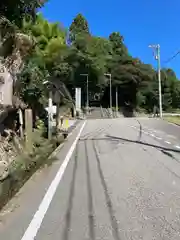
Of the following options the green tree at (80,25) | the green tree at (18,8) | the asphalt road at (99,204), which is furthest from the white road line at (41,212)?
the green tree at (80,25)

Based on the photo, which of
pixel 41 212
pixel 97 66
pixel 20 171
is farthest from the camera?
pixel 97 66

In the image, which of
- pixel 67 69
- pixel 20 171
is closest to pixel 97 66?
pixel 67 69

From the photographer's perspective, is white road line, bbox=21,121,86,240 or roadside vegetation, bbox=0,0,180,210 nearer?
white road line, bbox=21,121,86,240

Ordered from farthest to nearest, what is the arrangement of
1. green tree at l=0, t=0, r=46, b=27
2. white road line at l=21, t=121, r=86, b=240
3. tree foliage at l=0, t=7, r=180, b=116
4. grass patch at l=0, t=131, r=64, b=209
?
tree foliage at l=0, t=7, r=180, b=116, green tree at l=0, t=0, r=46, b=27, grass patch at l=0, t=131, r=64, b=209, white road line at l=21, t=121, r=86, b=240

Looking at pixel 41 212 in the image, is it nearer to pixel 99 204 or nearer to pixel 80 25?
pixel 99 204

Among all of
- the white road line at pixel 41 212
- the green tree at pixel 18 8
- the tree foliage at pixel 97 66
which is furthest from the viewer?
the tree foliage at pixel 97 66

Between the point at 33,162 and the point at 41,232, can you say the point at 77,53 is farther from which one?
the point at 41,232

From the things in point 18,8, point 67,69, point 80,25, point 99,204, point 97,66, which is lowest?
point 99,204

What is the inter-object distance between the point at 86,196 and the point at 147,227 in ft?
8.35

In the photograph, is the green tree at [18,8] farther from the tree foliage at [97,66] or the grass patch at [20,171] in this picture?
the tree foliage at [97,66]

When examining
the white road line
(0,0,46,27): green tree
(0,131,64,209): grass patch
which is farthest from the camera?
(0,0,46,27): green tree

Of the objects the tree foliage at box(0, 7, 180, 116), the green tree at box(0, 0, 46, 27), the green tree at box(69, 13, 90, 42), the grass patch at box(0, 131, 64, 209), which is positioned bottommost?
the grass patch at box(0, 131, 64, 209)

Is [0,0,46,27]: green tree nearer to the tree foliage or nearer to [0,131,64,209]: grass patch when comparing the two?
[0,131,64,209]: grass patch

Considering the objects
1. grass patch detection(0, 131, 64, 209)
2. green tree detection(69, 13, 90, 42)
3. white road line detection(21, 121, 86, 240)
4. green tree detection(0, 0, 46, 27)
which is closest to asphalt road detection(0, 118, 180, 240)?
white road line detection(21, 121, 86, 240)
